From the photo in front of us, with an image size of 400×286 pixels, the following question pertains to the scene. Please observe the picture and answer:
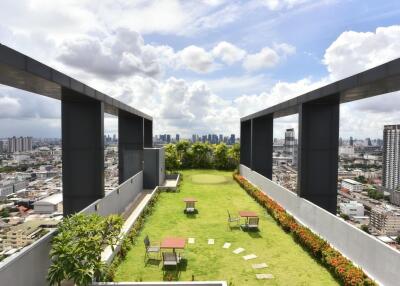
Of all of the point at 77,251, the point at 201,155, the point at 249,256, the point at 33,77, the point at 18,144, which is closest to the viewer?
the point at 77,251

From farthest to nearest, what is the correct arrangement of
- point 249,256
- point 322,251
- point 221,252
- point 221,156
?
1. point 221,156
2. point 221,252
3. point 249,256
4. point 322,251

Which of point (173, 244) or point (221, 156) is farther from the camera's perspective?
point (221, 156)

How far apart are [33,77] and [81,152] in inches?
177

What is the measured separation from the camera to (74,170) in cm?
1064

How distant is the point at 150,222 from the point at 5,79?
A: 27.4 feet

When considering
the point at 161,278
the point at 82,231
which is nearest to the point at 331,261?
the point at 161,278

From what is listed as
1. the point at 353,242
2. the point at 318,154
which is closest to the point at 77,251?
the point at 353,242

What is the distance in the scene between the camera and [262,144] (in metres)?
21.9

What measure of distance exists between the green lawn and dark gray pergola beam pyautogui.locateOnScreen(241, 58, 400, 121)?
Result: 5.45 m

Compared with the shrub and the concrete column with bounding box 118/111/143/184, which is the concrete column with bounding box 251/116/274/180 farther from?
the concrete column with bounding box 118/111/143/184

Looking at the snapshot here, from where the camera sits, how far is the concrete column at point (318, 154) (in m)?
11.9

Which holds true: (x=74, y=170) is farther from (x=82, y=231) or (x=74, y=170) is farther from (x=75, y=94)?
(x=82, y=231)

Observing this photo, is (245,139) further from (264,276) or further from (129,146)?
(264,276)

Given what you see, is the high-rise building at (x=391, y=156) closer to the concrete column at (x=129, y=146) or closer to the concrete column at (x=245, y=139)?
the concrete column at (x=245, y=139)
